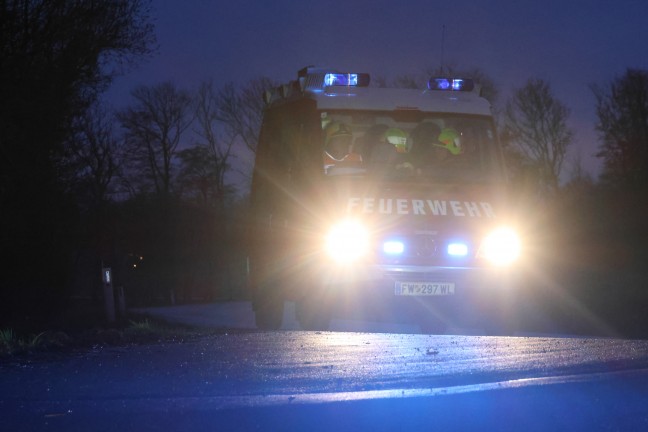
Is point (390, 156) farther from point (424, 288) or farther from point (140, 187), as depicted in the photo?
point (140, 187)

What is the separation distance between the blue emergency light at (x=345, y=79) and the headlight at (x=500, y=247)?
2.46 m

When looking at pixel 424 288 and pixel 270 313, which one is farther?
pixel 270 313

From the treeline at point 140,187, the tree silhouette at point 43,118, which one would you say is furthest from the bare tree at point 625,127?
the tree silhouette at point 43,118

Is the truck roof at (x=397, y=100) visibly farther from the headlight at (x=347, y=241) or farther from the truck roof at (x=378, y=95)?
the headlight at (x=347, y=241)

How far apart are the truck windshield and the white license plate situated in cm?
120

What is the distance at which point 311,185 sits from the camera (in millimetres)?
10859

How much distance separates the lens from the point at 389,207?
10.7m

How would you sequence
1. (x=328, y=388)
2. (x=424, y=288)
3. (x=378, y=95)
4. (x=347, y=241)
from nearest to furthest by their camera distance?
(x=328, y=388) < (x=347, y=241) < (x=424, y=288) < (x=378, y=95)

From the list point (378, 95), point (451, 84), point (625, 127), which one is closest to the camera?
point (378, 95)

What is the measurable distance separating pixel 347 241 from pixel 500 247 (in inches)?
74.2

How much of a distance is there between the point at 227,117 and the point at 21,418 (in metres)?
38.1

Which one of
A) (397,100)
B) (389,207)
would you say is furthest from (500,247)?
(397,100)

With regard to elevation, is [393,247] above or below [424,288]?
above

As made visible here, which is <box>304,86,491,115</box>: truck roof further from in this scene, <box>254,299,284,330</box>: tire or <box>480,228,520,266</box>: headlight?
<box>254,299,284,330</box>: tire
